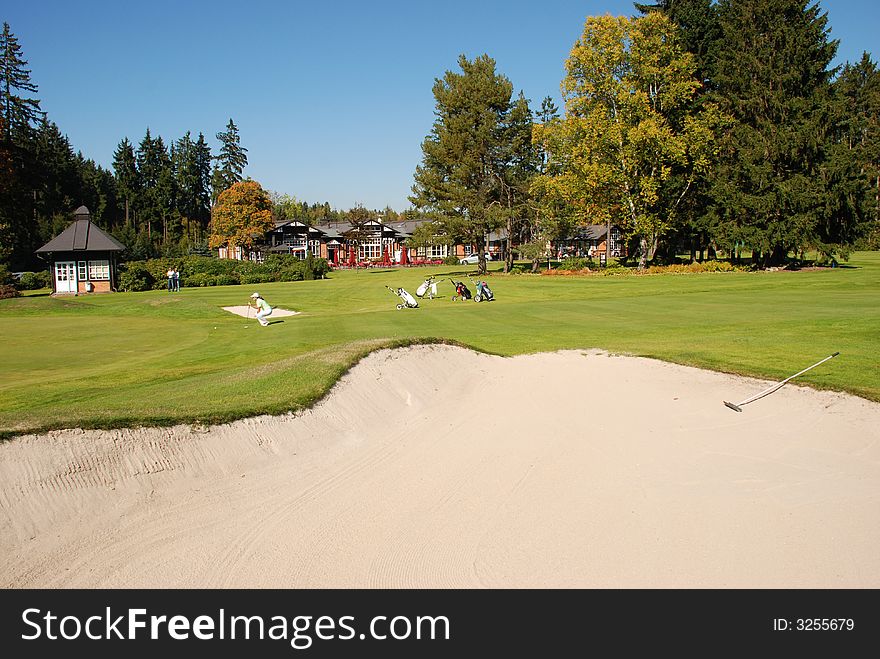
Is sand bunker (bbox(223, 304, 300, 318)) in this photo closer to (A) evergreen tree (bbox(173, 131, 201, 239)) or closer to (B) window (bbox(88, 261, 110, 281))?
(B) window (bbox(88, 261, 110, 281))

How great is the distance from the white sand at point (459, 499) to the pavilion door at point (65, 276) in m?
53.1

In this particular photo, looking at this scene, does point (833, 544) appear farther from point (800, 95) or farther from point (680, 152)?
point (800, 95)

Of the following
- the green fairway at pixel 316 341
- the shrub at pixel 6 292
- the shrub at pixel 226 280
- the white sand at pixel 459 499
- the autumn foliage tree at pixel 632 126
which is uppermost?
the autumn foliage tree at pixel 632 126

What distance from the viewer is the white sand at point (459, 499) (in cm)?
646

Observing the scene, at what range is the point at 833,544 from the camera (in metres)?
6.88

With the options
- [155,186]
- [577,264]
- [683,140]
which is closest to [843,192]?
[683,140]

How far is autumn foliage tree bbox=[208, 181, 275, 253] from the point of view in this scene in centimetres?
9194

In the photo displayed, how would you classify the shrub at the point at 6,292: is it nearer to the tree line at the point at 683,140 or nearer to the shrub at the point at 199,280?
the shrub at the point at 199,280

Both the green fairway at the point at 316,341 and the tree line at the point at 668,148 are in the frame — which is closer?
the green fairway at the point at 316,341

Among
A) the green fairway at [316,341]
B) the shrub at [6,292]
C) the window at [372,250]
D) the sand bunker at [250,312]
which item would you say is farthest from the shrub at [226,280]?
the window at [372,250]

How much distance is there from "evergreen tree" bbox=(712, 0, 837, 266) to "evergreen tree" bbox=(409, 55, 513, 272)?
2045cm

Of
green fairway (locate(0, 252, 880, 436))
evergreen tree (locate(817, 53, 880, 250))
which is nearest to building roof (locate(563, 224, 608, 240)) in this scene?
evergreen tree (locate(817, 53, 880, 250))
